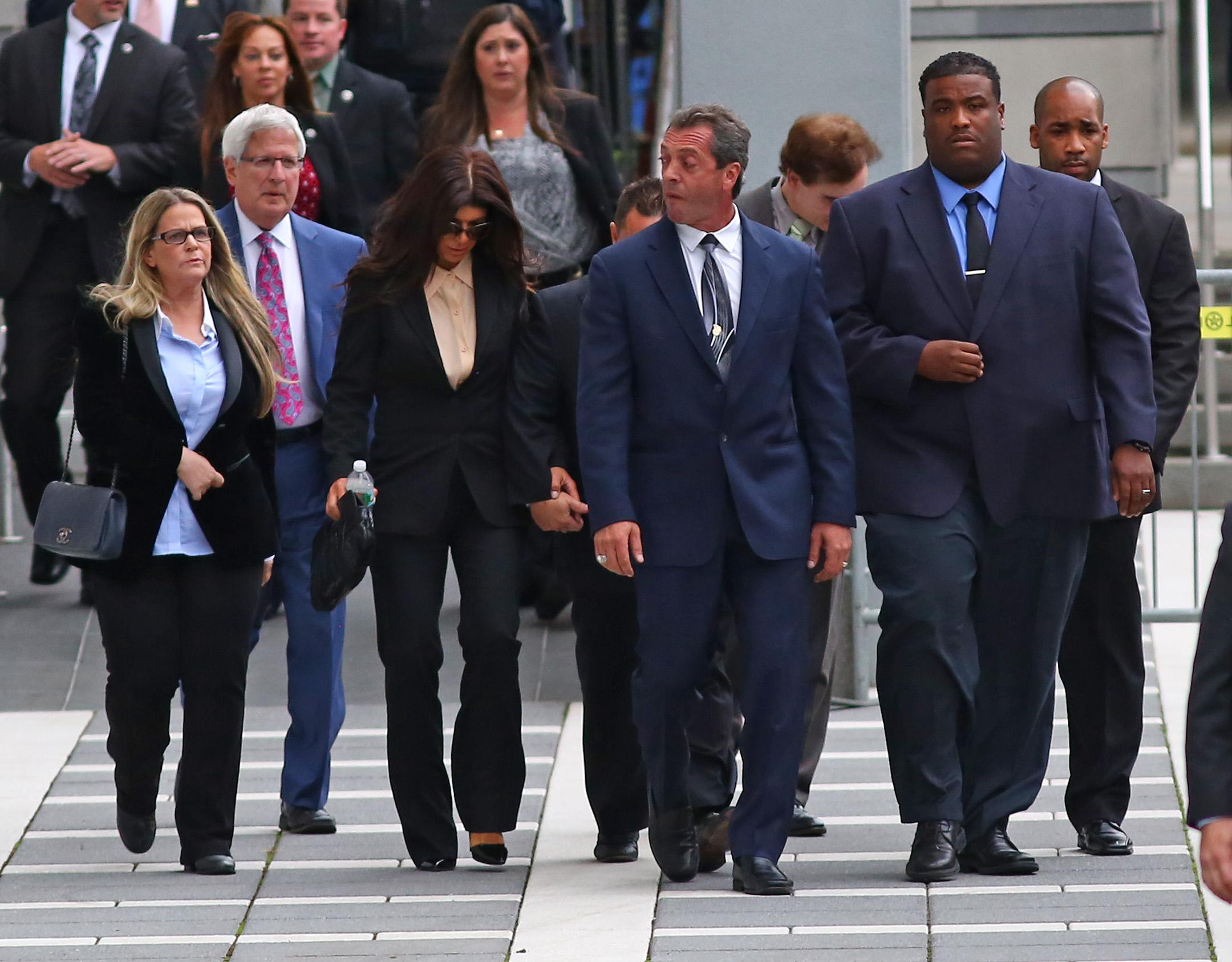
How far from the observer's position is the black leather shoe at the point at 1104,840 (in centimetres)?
623

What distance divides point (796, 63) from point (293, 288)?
93.8 inches

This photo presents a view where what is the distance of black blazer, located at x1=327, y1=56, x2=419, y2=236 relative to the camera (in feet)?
29.0

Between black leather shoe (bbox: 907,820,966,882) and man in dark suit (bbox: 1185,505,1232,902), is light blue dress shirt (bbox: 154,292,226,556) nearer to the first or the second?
black leather shoe (bbox: 907,820,966,882)

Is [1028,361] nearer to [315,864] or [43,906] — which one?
[315,864]

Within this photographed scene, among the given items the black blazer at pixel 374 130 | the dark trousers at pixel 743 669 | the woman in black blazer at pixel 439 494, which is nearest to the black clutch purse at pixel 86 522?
the woman in black blazer at pixel 439 494

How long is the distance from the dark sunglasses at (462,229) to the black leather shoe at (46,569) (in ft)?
12.7

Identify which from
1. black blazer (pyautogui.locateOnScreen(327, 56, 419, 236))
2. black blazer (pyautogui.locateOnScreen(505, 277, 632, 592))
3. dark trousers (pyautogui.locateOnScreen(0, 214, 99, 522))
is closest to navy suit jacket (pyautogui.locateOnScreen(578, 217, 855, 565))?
black blazer (pyautogui.locateOnScreen(505, 277, 632, 592))

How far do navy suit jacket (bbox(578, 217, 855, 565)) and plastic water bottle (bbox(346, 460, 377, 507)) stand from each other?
23.9 inches

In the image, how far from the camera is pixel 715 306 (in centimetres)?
597

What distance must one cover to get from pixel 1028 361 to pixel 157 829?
2.81 meters

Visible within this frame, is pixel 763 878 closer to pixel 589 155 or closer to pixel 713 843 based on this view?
pixel 713 843

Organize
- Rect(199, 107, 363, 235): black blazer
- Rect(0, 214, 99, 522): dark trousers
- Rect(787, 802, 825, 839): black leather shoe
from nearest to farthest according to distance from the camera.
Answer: Rect(787, 802, 825, 839): black leather shoe < Rect(199, 107, 363, 235): black blazer < Rect(0, 214, 99, 522): dark trousers

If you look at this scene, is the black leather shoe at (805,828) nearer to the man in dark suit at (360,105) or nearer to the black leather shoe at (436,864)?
the black leather shoe at (436,864)

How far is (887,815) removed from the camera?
6766 millimetres
